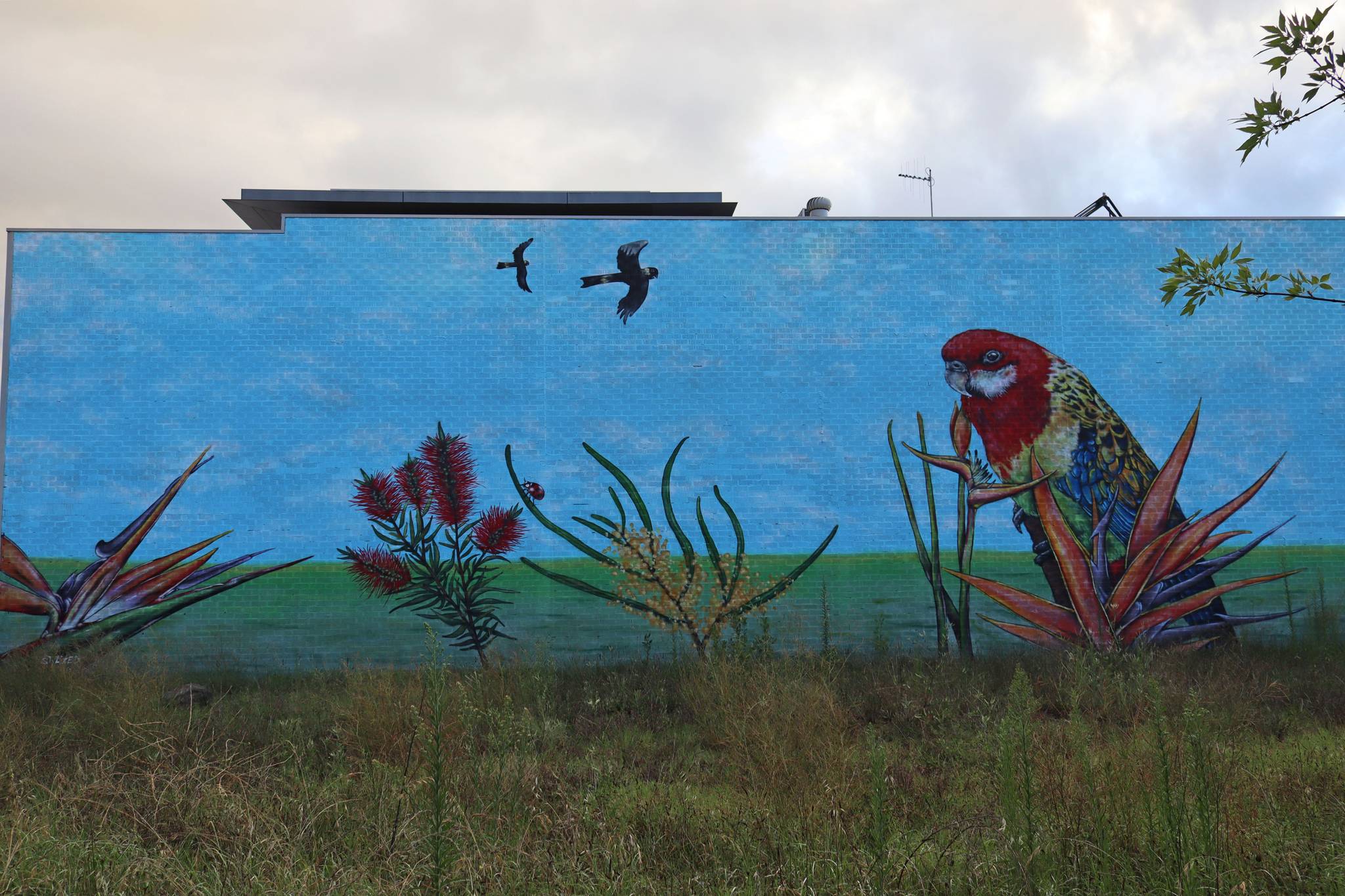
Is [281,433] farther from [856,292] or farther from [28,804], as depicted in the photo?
[856,292]

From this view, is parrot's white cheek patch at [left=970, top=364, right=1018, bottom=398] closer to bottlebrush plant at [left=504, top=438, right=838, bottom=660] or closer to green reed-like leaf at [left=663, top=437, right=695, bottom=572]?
bottlebrush plant at [left=504, top=438, right=838, bottom=660]

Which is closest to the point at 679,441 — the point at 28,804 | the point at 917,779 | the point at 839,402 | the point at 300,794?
the point at 839,402

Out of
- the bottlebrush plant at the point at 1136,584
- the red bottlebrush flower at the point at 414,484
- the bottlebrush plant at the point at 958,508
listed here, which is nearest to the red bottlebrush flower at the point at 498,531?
the red bottlebrush flower at the point at 414,484

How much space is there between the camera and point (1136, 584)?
1059cm

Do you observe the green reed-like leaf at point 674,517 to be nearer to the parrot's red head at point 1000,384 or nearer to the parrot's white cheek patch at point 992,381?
the parrot's red head at point 1000,384

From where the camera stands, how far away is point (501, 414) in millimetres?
10570

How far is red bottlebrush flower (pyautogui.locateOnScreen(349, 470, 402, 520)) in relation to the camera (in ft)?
33.9

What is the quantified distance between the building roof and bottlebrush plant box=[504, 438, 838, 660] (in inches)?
171

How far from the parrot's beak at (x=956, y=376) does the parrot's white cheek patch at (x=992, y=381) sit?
0.32ft

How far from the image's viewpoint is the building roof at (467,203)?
41.6 feet

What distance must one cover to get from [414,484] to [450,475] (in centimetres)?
45

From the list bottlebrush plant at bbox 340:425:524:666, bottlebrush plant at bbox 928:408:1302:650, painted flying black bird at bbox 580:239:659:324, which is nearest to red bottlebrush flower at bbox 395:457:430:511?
bottlebrush plant at bbox 340:425:524:666

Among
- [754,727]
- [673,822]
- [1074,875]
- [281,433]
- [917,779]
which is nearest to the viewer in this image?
[1074,875]

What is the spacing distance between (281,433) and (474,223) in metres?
3.54
